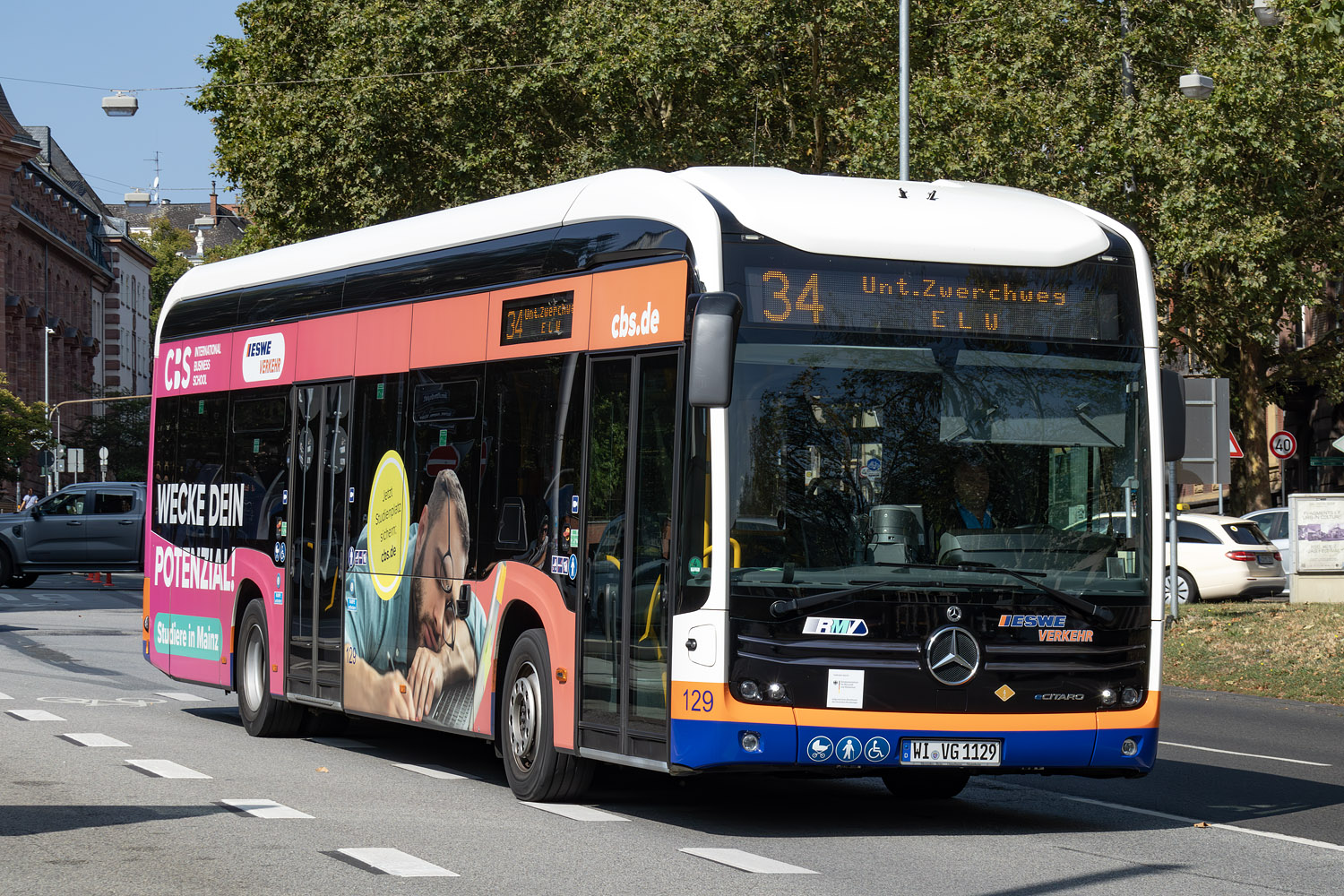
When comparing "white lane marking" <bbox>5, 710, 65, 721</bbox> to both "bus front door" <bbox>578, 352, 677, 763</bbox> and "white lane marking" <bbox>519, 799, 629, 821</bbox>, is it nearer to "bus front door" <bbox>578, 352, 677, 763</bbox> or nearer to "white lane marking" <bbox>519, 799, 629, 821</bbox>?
"white lane marking" <bbox>519, 799, 629, 821</bbox>

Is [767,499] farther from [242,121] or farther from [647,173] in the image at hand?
[242,121]

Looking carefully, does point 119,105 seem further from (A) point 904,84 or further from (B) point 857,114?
(A) point 904,84

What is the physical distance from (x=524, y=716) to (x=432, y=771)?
178 cm

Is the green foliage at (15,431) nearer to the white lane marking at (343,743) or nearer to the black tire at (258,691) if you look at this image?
the black tire at (258,691)

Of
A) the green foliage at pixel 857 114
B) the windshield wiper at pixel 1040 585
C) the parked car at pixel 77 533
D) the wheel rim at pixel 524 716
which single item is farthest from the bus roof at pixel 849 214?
the parked car at pixel 77 533

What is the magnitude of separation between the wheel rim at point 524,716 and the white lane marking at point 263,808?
1257 millimetres

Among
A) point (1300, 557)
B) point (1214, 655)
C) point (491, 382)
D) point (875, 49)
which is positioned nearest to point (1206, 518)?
point (1300, 557)

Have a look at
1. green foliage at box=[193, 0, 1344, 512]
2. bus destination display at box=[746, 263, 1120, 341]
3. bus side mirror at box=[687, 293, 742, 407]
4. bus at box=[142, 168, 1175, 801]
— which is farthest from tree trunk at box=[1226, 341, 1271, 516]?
bus side mirror at box=[687, 293, 742, 407]

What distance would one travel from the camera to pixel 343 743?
46.4 feet

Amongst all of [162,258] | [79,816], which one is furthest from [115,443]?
[79,816]

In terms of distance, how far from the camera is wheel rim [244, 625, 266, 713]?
14352 mm

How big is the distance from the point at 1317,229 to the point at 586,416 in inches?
1193

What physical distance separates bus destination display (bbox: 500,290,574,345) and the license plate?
287cm

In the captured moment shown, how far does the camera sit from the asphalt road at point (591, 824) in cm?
819
